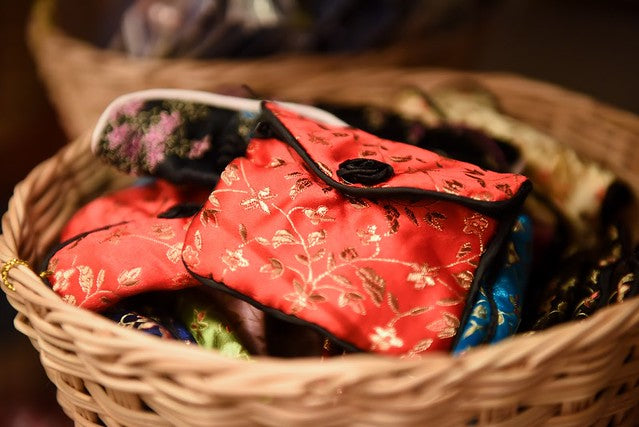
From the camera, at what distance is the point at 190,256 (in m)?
0.51

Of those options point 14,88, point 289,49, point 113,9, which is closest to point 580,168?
point 289,49

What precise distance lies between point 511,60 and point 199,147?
0.87m

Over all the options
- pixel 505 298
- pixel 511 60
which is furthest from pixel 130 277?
pixel 511 60

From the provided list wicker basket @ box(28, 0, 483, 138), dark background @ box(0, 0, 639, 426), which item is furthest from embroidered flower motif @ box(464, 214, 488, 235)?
dark background @ box(0, 0, 639, 426)

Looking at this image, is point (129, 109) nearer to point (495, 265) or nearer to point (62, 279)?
point (62, 279)

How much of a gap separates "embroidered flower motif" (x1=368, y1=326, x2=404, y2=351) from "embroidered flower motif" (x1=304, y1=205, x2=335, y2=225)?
10 centimetres

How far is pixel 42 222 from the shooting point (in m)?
0.66

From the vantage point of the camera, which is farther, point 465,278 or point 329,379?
point 465,278

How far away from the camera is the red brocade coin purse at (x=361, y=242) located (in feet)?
1.58

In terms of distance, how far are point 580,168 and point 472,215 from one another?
10.3 inches

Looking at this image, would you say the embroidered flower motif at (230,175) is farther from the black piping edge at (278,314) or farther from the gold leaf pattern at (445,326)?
the gold leaf pattern at (445,326)

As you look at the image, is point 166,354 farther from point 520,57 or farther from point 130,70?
point 520,57

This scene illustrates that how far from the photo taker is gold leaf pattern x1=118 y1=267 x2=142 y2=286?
53 centimetres

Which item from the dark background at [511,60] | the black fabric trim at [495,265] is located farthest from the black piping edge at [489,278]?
the dark background at [511,60]
